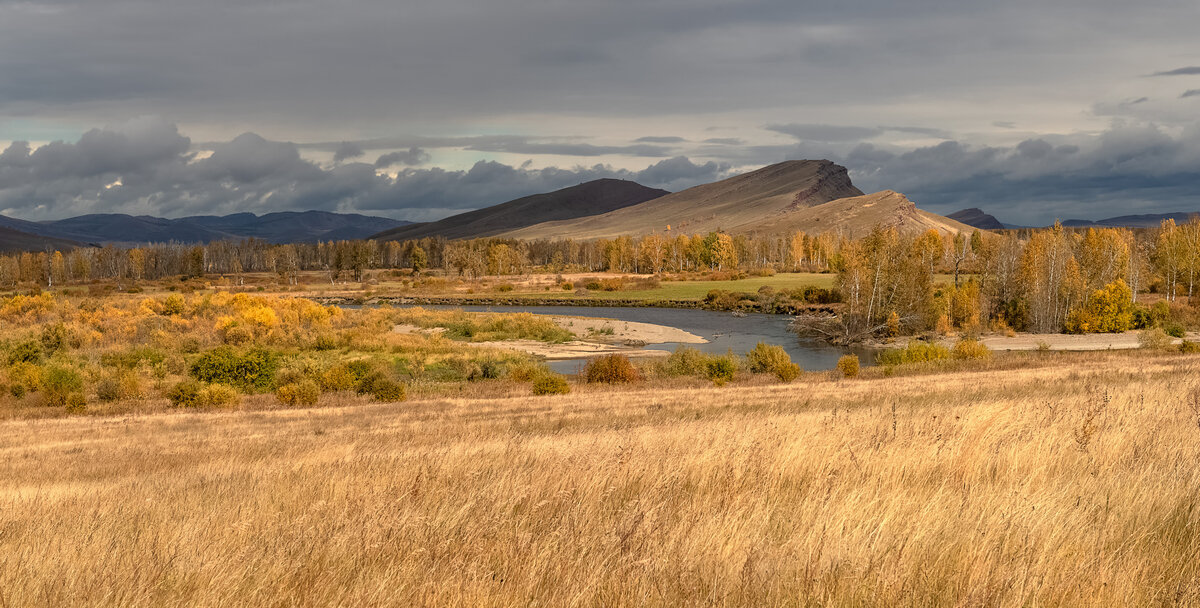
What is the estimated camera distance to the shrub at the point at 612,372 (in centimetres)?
3744

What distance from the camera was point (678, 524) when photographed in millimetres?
5473

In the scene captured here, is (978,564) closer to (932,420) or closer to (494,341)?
(932,420)

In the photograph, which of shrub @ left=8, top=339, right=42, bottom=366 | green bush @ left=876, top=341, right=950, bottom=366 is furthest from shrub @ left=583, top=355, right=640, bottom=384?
shrub @ left=8, top=339, right=42, bottom=366

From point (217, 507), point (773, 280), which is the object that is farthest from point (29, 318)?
point (773, 280)

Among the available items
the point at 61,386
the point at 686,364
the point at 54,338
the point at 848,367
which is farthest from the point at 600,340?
the point at 61,386

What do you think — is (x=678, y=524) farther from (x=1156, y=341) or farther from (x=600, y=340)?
(x=600, y=340)

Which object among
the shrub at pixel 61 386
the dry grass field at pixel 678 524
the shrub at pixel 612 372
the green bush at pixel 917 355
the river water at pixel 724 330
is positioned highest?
the dry grass field at pixel 678 524

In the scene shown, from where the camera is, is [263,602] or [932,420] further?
[932,420]

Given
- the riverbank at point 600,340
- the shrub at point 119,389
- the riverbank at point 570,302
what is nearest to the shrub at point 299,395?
the shrub at point 119,389

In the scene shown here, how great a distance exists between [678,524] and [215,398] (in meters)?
29.1

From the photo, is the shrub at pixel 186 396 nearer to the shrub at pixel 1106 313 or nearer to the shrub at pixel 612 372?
the shrub at pixel 612 372

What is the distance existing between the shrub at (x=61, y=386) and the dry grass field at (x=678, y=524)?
2486 cm

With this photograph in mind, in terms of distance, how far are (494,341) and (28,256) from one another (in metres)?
160

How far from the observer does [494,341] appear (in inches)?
2474
